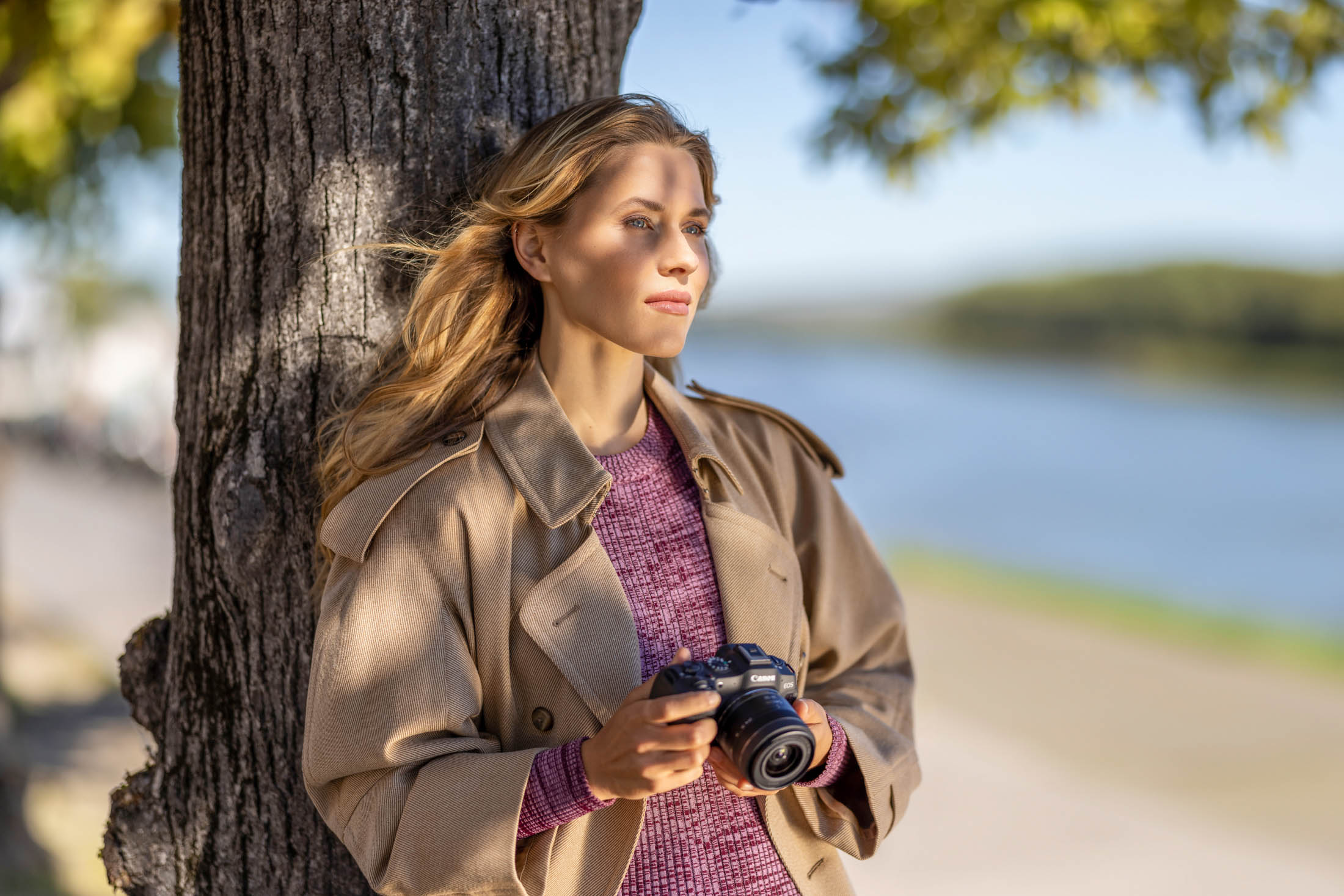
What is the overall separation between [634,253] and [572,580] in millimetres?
568

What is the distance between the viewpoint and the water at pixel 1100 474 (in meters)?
17.5

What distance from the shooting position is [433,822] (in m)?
1.76

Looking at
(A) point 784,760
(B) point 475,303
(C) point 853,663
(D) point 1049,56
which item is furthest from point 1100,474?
(A) point 784,760

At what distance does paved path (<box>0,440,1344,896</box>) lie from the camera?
5.62 meters

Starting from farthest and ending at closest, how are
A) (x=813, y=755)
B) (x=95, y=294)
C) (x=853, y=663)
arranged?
(x=95, y=294), (x=853, y=663), (x=813, y=755)

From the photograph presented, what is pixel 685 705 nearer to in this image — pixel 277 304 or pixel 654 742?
pixel 654 742

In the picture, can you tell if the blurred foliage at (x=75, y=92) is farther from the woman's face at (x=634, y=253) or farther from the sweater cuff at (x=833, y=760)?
the sweater cuff at (x=833, y=760)

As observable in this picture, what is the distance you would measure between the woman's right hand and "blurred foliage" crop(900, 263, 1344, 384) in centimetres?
3563

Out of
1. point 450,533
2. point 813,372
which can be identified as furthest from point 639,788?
point 813,372

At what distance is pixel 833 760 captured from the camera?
199cm

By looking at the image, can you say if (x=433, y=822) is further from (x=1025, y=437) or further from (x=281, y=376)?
(x=1025, y=437)

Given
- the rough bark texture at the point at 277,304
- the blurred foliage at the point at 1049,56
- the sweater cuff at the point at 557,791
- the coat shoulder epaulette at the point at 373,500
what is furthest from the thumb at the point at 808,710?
the blurred foliage at the point at 1049,56

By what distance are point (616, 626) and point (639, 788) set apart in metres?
0.31

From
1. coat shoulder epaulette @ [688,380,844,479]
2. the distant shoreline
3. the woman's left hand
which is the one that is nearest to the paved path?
coat shoulder epaulette @ [688,380,844,479]
